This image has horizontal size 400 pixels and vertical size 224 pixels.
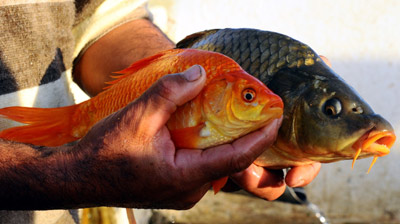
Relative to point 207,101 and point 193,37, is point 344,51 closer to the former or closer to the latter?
point 193,37

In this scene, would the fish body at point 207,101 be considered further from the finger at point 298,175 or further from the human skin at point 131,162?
the finger at point 298,175

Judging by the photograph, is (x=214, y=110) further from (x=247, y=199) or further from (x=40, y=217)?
(x=247, y=199)

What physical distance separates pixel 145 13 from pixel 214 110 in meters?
1.21

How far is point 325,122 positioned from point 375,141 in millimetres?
138

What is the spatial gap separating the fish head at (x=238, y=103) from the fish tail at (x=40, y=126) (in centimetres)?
43

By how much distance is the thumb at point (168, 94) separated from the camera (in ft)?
3.00

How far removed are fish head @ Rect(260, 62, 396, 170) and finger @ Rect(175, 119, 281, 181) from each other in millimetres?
259

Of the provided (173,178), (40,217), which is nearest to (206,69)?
(173,178)

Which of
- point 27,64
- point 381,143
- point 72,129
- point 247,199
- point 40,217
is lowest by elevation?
point 247,199

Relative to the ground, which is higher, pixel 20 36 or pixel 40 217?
pixel 20 36

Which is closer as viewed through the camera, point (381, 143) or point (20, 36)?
point (381, 143)

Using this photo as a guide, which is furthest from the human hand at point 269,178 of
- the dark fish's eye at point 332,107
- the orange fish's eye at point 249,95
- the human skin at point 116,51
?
the human skin at point 116,51

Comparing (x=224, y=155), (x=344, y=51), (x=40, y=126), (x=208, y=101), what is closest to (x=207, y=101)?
(x=208, y=101)

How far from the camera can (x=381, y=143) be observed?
3.63 ft
